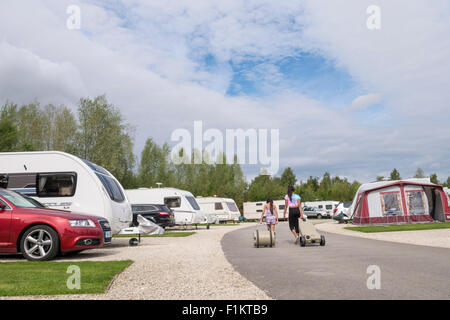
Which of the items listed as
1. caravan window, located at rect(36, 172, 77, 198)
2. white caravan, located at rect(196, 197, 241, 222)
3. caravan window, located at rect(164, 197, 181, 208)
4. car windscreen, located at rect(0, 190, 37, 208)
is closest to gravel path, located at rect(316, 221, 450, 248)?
caravan window, located at rect(36, 172, 77, 198)

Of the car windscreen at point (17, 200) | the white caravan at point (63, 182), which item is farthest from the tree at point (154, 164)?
the car windscreen at point (17, 200)

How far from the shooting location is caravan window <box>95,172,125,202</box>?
12938mm

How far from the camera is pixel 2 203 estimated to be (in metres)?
9.69

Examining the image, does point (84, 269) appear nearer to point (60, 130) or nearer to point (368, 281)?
point (368, 281)

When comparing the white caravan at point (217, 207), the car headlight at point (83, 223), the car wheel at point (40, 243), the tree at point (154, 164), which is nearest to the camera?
the car wheel at point (40, 243)

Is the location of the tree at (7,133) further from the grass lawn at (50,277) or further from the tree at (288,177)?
the tree at (288,177)

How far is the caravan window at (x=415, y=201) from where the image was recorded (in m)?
26.6

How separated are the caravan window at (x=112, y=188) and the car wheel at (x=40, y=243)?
3.36 metres

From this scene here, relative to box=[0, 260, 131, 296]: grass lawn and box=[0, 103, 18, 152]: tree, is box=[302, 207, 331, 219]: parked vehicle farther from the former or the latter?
box=[0, 260, 131, 296]: grass lawn

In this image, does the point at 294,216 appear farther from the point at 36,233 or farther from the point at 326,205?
the point at 326,205

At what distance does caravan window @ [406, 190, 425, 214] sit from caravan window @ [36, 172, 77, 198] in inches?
818
